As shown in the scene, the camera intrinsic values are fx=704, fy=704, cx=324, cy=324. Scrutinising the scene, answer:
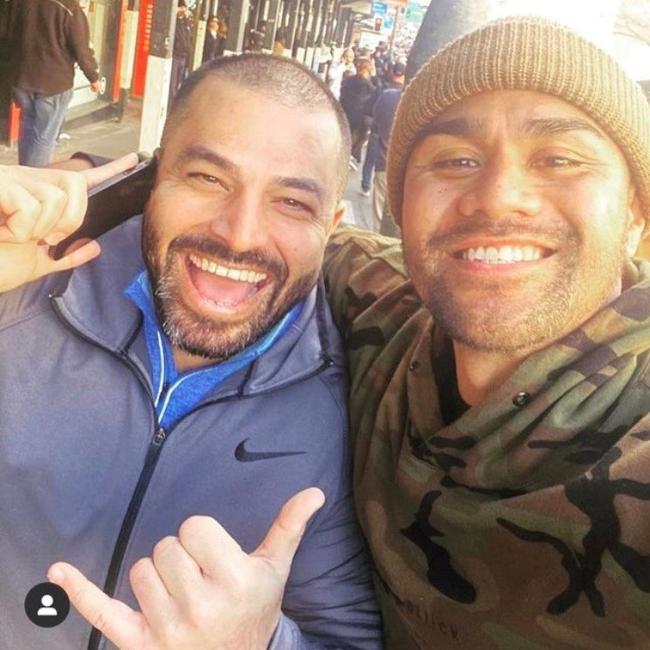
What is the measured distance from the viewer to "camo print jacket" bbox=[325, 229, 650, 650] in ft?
4.60

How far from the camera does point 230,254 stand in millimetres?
2020

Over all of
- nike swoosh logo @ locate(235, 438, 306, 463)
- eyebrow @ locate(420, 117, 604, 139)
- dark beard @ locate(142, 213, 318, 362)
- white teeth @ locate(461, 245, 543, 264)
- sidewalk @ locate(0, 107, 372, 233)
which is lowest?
sidewalk @ locate(0, 107, 372, 233)

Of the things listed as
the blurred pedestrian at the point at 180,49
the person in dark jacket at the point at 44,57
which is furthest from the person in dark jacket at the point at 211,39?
the person in dark jacket at the point at 44,57

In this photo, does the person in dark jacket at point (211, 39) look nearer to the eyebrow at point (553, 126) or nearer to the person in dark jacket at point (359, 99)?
the person in dark jacket at point (359, 99)

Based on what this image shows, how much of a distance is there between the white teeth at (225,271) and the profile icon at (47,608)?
0.98 metres

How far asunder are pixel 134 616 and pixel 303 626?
0.75m

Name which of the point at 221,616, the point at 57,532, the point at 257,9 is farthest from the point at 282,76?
the point at 257,9

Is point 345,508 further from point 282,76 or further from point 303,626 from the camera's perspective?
point 282,76

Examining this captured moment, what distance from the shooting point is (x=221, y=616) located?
47.8 inches

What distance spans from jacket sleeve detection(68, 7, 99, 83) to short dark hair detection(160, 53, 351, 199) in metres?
5.03

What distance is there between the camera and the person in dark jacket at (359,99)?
1227 cm

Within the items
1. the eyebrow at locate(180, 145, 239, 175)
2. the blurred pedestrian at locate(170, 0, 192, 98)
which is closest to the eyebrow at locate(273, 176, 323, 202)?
the eyebrow at locate(180, 145, 239, 175)

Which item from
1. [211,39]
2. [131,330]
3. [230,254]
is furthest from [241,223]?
[211,39]

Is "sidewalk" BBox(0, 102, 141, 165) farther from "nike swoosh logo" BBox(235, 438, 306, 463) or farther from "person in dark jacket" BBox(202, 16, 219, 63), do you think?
"nike swoosh logo" BBox(235, 438, 306, 463)
